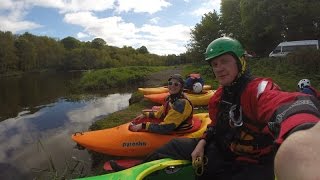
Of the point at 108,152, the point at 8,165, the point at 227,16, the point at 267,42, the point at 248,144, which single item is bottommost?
the point at 8,165

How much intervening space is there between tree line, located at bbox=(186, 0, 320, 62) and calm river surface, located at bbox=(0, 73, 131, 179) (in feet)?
50.0

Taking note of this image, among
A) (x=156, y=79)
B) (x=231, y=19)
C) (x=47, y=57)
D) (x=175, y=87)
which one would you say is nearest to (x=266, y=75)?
(x=156, y=79)

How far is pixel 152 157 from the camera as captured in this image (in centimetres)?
401

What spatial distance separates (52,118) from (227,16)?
89.0 feet

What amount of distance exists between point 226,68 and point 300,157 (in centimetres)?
253

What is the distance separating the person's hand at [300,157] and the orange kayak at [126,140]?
5.95 meters

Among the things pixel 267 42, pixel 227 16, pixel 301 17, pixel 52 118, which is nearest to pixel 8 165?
pixel 52 118

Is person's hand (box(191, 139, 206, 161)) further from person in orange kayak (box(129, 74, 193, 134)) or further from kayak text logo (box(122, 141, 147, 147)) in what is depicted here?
kayak text logo (box(122, 141, 147, 147))

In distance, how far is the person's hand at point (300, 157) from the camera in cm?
63

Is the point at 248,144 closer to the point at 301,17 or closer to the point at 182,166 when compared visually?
the point at 182,166

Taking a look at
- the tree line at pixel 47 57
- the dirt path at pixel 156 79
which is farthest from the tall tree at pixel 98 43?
the dirt path at pixel 156 79

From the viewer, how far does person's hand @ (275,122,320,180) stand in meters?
0.63

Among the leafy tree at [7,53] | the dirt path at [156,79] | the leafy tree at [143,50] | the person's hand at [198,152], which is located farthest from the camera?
the leafy tree at [143,50]

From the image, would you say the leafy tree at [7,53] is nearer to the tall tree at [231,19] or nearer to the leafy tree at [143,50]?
the leafy tree at [143,50]
